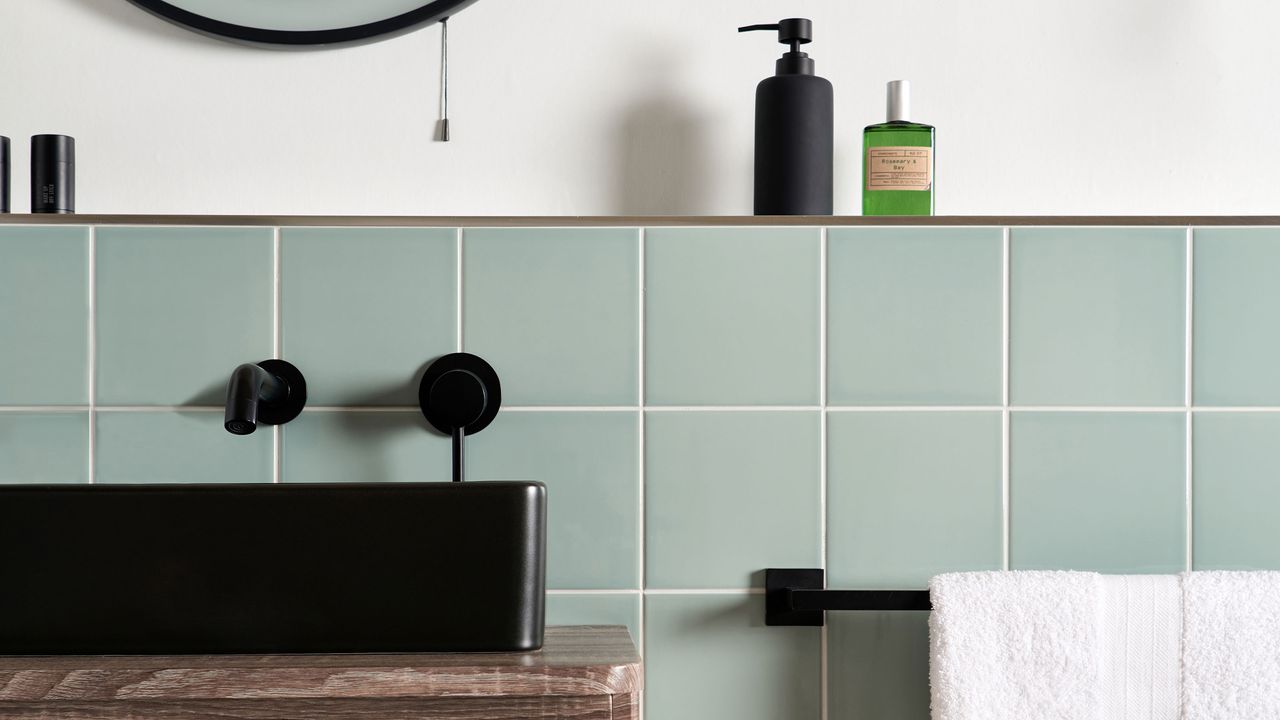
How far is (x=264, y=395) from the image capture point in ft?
2.47

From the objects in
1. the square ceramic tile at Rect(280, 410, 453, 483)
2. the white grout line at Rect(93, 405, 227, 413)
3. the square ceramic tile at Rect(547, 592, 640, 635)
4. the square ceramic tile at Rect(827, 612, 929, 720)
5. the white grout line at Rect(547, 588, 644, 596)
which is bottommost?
the square ceramic tile at Rect(827, 612, 929, 720)

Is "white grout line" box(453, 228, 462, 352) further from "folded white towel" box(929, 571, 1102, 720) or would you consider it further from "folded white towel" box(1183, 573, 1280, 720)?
"folded white towel" box(1183, 573, 1280, 720)

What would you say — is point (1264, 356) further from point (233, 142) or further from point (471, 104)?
point (233, 142)

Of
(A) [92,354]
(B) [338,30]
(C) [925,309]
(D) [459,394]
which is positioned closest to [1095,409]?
(C) [925,309]

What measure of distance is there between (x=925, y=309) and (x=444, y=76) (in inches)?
19.1

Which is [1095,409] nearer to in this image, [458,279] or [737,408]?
[737,408]

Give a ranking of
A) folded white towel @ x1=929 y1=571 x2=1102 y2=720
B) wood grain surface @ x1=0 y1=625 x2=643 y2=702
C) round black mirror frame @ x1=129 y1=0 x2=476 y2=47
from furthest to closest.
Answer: round black mirror frame @ x1=129 y1=0 x2=476 y2=47 → folded white towel @ x1=929 y1=571 x2=1102 y2=720 → wood grain surface @ x1=0 y1=625 x2=643 y2=702

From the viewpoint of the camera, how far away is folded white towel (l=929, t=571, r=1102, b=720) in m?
0.74

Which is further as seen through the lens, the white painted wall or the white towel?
the white painted wall

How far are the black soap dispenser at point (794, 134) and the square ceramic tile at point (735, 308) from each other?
0.03 metres

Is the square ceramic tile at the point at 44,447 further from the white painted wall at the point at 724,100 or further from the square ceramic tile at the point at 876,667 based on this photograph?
the square ceramic tile at the point at 876,667

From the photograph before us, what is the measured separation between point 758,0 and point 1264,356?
21.8 inches

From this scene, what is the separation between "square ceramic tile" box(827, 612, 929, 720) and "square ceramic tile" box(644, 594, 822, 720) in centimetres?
2

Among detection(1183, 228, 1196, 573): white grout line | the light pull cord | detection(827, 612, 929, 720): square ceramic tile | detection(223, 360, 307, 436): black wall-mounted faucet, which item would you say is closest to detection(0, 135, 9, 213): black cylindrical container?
detection(223, 360, 307, 436): black wall-mounted faucet
